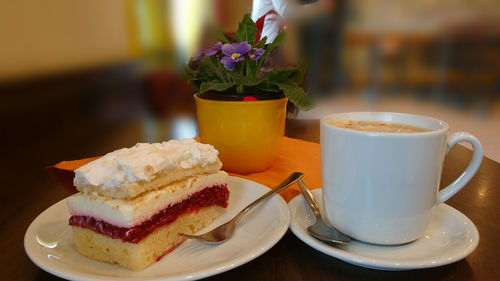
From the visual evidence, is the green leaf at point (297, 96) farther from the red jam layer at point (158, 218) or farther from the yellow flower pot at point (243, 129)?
the red jam layer at point (158, 218)

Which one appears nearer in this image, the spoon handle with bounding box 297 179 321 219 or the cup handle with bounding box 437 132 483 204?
the cup handle with bounding box 437 132 483 204

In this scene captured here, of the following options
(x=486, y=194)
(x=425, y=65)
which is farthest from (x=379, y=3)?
(x=486, y=194)

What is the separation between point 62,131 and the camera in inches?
70.4

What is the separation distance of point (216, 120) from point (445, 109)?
4.29 metres

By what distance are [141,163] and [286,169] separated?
0.47 metres

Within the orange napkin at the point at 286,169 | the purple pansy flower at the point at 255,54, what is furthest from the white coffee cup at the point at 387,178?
the purple pansy flower at the point at 255,54

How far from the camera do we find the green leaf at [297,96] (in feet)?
2.75

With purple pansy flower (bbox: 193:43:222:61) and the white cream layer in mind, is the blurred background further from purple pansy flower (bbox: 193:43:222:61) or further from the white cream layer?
the white cream layer

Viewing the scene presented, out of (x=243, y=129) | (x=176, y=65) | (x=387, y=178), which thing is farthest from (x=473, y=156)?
(x=176, y=65)

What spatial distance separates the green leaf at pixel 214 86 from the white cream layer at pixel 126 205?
0.29 m

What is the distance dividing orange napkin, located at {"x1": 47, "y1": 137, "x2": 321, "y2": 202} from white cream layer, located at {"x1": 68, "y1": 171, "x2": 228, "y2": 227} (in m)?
0.26

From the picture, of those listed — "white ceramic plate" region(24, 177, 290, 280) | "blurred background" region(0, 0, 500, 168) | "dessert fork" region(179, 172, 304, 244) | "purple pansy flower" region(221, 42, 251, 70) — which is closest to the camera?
"white ceramic plate" region(24, 177, 290, 280)

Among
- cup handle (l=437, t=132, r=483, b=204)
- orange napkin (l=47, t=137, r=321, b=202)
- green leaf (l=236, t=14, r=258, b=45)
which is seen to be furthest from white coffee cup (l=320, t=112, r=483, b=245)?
green leaf (l=236, t=14, r=258, b=45)

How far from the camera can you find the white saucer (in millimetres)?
477
